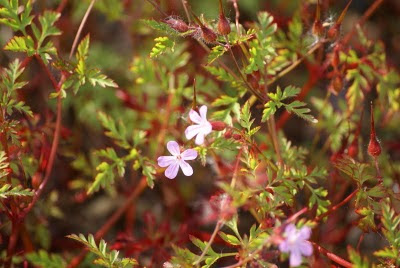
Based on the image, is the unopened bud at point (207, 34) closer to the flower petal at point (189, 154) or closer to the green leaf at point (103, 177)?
the flower petal at point (189, 154)

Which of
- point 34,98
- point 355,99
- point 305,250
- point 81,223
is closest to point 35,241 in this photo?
point 81,223

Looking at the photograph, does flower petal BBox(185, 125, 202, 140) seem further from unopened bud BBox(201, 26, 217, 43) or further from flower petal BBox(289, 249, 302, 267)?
flower petal BBox(289, 249, 302, 267)

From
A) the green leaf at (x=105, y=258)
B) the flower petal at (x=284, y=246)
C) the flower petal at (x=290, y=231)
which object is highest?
the flower petal at (x=290, y=231)

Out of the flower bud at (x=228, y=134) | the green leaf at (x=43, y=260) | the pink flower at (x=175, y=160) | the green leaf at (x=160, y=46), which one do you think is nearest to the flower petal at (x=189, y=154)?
the pink flower at (x=175, y=160)

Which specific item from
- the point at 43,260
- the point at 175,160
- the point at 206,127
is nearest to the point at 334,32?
the point at 206,127

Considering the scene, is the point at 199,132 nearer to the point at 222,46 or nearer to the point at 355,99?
the point at 222,46

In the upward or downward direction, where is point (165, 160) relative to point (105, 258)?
upward

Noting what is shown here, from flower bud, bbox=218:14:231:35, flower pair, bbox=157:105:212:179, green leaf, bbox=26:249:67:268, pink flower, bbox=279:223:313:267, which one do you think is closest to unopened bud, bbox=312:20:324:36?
flower bud, bbox=218:14:231:35

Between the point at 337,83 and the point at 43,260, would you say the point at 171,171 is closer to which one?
the point at 43,260

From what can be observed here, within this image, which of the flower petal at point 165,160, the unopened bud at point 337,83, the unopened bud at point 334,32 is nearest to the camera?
the flower petal at point 165,160
